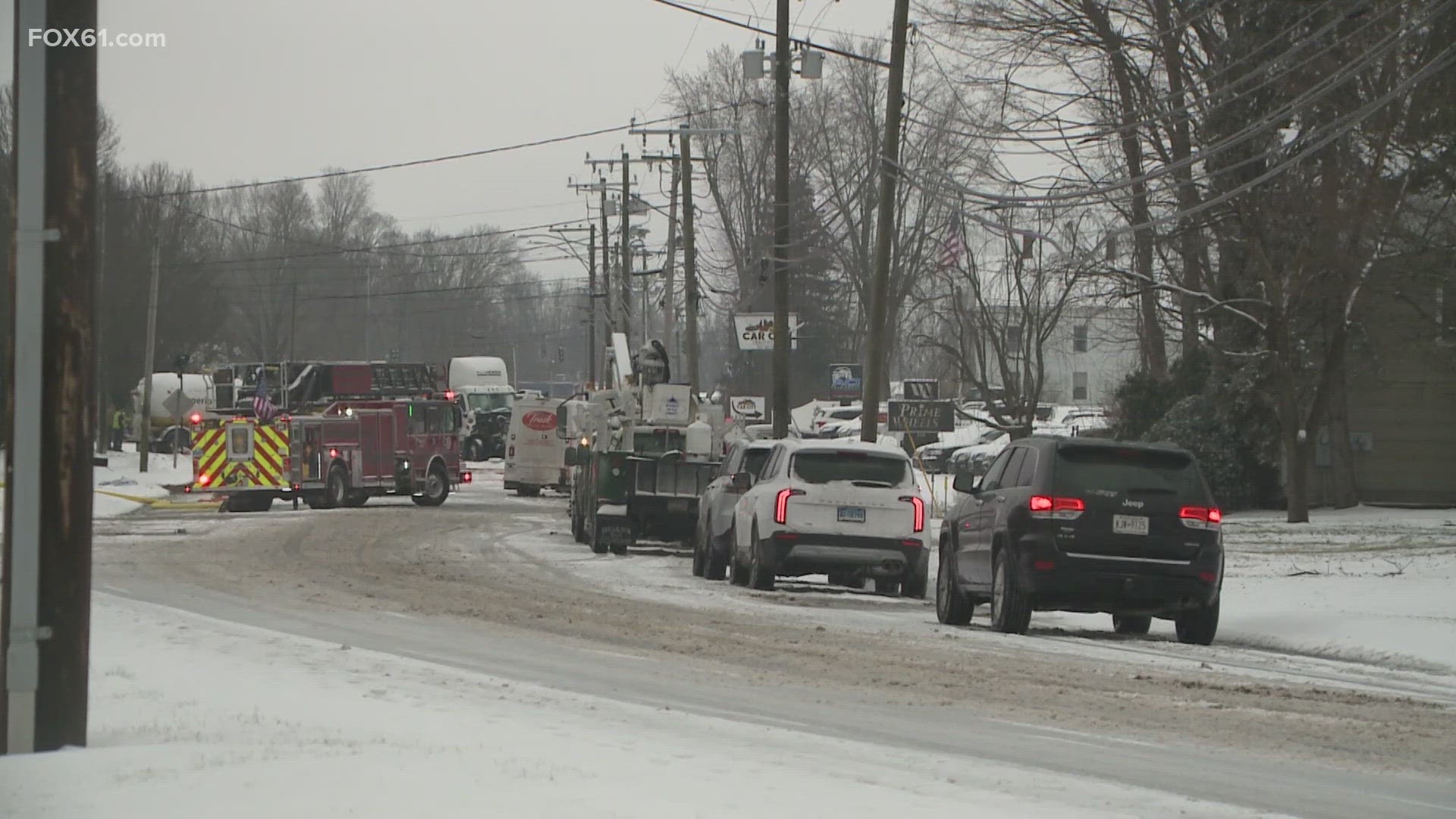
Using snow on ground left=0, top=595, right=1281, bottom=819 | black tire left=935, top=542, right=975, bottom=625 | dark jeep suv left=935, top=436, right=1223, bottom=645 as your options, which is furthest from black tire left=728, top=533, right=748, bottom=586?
snow on ground left=0, top=595, right=1281, bottom=819

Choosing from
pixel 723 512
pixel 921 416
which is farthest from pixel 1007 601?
pixel 921 416

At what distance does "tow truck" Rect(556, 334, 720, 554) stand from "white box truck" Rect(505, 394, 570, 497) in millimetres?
13769

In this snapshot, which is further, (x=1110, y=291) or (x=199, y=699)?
(x=1110, y=291)

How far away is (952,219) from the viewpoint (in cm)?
4047

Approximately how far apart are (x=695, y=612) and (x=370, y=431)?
88.7ft

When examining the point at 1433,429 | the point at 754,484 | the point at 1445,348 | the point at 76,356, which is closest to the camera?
the point at 76,356

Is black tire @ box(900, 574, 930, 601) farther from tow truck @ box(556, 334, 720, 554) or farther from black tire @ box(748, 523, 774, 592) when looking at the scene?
tow truck @ box(556, 334, 720, 554)

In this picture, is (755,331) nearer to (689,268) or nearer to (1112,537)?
(689,268)

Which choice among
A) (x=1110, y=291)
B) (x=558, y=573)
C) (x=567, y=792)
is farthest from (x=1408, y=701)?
(x=1110, y=291)

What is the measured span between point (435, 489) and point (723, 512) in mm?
21971

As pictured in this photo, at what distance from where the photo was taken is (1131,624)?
687 inches

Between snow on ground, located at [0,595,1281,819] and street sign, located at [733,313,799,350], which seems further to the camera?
street sign, located at [733,313,799,350]

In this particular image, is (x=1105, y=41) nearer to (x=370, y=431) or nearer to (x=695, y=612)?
(x=370, y=431)

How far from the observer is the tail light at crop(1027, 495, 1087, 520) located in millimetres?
15336
